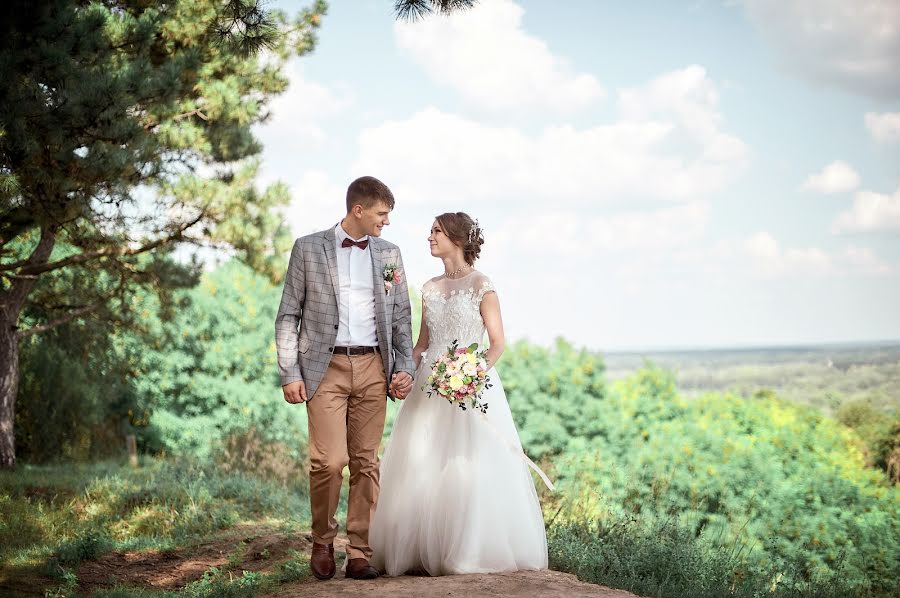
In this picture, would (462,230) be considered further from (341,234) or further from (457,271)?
(341,234)

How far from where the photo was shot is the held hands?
4.64m

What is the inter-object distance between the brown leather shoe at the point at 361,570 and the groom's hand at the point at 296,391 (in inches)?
38.7

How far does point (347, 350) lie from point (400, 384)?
36 cm

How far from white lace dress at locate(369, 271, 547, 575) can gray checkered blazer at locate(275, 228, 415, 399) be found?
543 millimetres

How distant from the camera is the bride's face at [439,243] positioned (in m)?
5.10

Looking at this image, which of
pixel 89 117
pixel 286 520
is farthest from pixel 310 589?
pixel 89 117

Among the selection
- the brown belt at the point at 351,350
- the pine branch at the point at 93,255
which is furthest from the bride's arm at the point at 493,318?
the pine branch at the point at 93,255

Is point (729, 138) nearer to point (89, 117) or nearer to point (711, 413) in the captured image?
point (711, 413)

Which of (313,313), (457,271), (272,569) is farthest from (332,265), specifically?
(272,569)

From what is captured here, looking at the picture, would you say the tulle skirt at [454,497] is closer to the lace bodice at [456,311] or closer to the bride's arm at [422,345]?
the bride's arm at [422,345]

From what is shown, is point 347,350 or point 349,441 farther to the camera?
point 349,441

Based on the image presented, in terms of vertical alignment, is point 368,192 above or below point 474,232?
above

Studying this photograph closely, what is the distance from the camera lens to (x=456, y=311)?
5055 millimetres

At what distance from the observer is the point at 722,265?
55188 millimetres
